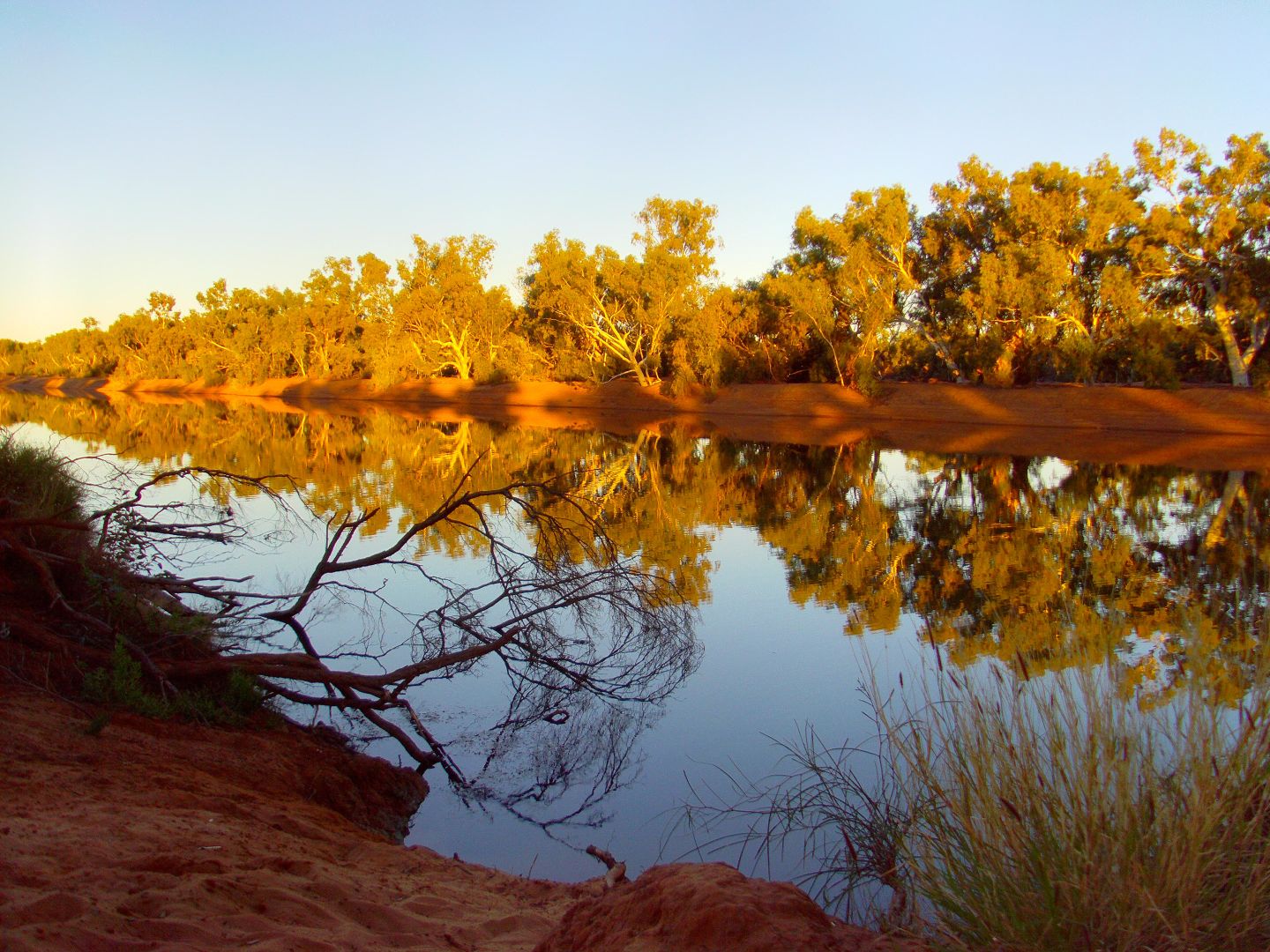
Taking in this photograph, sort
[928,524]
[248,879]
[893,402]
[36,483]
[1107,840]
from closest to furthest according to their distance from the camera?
[1107,840] → [248,879] → [36,483] → [928,524] → [893,402]

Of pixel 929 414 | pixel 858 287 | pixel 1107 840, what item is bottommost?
pixel 1107 840

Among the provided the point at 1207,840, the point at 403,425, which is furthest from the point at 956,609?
the point at 403,425

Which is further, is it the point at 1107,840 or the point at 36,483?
the point at 36,483

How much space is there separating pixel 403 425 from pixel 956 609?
3079cm

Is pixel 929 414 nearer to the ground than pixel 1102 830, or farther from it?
farther from it

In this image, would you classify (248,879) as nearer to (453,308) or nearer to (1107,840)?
(1107,840)

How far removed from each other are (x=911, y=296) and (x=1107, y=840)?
1660 inches

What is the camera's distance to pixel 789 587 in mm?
11109

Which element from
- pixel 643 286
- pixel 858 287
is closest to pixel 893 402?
pixel 858 287

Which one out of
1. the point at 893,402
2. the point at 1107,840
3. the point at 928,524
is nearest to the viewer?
the point at 1107,840

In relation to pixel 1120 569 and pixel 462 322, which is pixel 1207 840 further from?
pixel 462 322

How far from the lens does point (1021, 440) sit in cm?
2928

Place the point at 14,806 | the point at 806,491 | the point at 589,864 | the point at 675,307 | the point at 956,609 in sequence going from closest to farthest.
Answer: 1. the point at 14,806
2. the point at 589,864
3. the point at 956,609
4. the point at 806,491
5. the point at 675,307

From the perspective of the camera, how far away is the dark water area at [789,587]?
18.5ft
